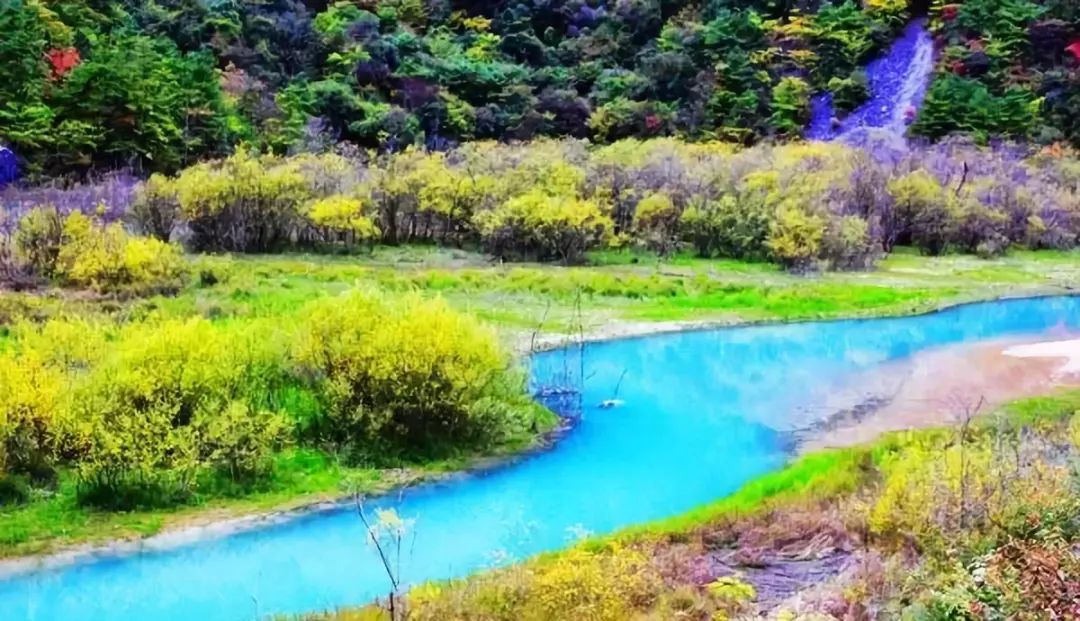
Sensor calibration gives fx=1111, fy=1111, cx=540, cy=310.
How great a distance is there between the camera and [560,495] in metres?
19.4

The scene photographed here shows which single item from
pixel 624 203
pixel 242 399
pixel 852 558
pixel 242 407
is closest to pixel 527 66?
pixel 624 203

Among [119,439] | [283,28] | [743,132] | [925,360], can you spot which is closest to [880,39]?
[743,132]

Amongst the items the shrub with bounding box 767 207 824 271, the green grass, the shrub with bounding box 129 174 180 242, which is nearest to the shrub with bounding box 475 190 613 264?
the shrub with bounding box 767 207 824 271

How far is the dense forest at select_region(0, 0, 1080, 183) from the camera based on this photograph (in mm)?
58375

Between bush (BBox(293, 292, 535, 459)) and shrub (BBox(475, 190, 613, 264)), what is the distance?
75.1 ft

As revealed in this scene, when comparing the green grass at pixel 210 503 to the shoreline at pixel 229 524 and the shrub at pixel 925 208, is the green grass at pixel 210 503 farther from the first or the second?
the shrub at pixel 925 208

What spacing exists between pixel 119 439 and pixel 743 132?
58060 mm

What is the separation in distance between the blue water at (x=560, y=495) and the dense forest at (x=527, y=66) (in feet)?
111

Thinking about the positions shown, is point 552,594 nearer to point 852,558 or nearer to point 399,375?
point 852,558

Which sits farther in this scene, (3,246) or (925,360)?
(3,246)

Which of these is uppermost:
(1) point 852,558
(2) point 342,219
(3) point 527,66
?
(3) point 527,66

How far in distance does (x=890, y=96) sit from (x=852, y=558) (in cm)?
6554

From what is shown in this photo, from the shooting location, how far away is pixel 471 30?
84.3 meters

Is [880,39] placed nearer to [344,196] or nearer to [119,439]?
[344,196]
